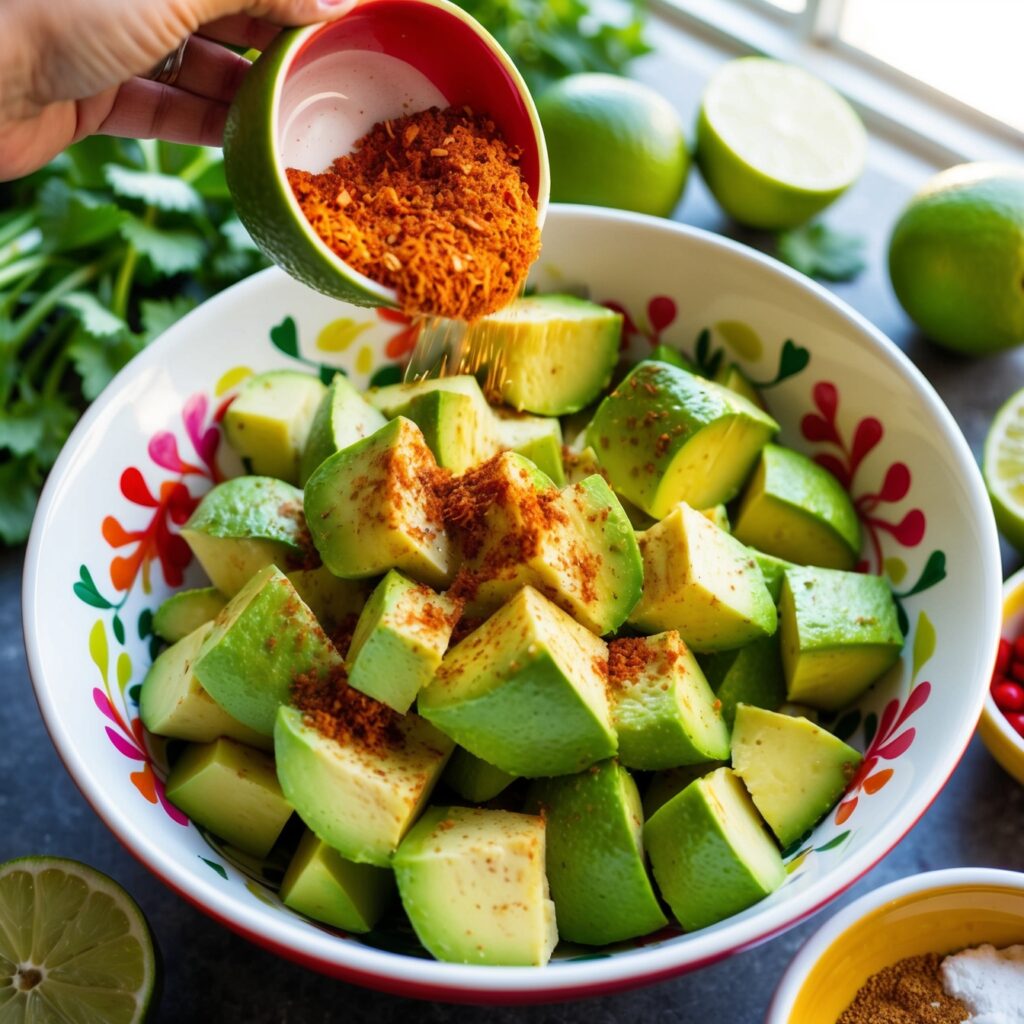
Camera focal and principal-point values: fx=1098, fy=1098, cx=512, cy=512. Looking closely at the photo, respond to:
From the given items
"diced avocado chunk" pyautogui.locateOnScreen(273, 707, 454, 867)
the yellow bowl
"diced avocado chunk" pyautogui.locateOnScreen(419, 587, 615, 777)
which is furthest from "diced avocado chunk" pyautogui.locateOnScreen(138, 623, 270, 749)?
the yellow bowl

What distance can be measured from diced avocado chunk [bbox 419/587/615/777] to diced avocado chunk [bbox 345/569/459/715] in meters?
0.02

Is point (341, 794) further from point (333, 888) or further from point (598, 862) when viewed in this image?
point (598, 862)

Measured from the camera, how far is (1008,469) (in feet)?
5.09

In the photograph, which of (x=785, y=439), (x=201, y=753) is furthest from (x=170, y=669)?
(x=785, y=439)

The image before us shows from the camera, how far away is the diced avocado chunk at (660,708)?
3.57 feet

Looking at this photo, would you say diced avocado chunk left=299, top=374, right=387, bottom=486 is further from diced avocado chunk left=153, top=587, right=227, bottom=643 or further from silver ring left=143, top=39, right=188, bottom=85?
silver ring left=143, top=39, right=188, bottom=85

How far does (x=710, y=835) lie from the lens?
1.04 m

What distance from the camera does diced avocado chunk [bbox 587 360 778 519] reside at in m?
1.30

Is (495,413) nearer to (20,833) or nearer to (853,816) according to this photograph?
(853,816)

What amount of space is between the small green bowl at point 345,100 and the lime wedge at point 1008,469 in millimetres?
764

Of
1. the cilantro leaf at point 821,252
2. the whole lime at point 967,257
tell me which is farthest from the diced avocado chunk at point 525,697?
the cilantro leaf at point 821,252

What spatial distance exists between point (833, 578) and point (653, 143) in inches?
32.1

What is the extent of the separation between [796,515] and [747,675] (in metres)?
0.22

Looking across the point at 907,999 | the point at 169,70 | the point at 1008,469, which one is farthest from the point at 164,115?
the point at 907,999
